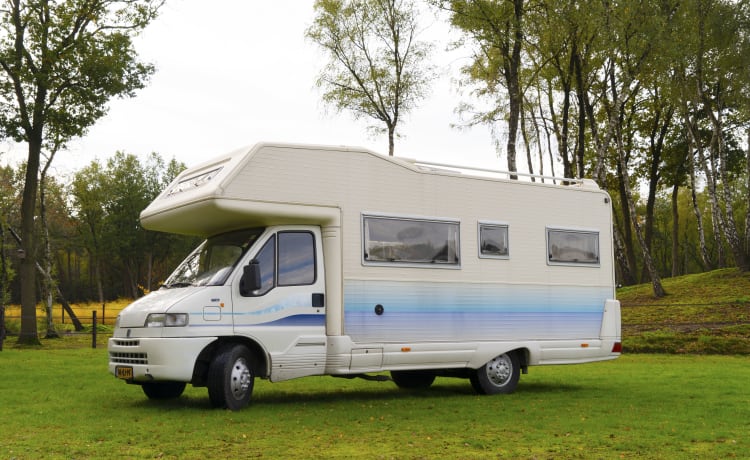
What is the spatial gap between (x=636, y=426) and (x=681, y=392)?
161 inches

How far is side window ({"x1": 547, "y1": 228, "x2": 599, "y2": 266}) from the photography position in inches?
562

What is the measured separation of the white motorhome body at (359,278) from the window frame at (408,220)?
2cm

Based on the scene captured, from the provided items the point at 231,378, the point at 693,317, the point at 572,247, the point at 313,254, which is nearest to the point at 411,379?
the point at 572,247

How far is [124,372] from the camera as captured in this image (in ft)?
36.5

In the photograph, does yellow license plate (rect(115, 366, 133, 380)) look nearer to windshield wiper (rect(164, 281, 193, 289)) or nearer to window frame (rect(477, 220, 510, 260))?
windshield wiper (rect(164, 281, 193, 289))

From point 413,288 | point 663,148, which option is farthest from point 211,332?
point 663,148

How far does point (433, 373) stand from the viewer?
562 inches

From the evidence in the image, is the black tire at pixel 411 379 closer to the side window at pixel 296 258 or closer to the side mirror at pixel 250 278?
the side window at pixel 296 258

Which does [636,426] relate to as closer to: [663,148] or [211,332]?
[211,332]

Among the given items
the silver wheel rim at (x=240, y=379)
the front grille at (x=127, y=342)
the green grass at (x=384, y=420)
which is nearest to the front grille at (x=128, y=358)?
the front grille at (x=127, y=342)

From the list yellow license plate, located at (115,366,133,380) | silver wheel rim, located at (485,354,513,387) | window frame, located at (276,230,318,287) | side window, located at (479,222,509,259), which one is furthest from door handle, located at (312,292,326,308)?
silver wheel rim, located at (485,354,513,387)

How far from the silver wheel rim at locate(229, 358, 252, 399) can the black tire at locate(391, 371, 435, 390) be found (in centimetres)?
414

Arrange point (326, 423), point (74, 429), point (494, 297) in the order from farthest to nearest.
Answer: point (494, 297) < point (326, 423) < point (74, 429)

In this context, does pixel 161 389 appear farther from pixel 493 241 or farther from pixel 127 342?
pixel 493 241
